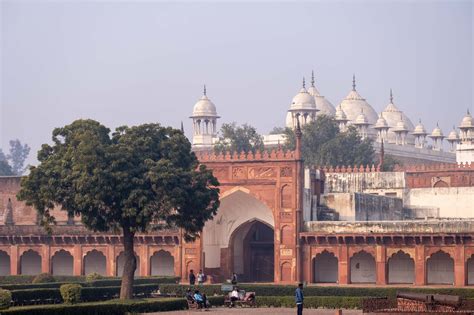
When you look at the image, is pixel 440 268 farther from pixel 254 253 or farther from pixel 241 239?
pixel 241 239

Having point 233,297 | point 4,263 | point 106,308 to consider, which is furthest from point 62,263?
point 106,308

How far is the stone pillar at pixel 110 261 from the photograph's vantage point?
51719 millimetres

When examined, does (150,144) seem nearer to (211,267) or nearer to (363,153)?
(211,267)

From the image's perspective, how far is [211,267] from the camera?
167 ft

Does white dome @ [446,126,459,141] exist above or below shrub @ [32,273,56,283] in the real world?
above

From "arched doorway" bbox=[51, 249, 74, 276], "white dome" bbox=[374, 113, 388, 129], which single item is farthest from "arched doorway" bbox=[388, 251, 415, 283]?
"white dome" bbox=[374, 113, 388, 129]

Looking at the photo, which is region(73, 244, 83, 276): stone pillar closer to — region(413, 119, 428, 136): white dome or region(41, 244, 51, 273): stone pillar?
region(41, 244, 51, 273): stone pillar

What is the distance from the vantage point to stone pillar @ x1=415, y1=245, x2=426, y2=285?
153 ft

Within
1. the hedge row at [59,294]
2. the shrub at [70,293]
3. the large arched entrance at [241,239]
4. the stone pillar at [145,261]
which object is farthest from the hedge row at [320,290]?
the stone pillar at [145,261]

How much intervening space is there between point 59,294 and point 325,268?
15.8 metres

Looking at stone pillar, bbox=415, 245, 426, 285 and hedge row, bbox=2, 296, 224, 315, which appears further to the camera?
stone pillar, bbox=415, 245, 426, 285

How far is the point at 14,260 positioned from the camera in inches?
2095

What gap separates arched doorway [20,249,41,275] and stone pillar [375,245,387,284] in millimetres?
16036

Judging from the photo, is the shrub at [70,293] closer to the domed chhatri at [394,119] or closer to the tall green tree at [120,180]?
the tall green tree at [120,180]
